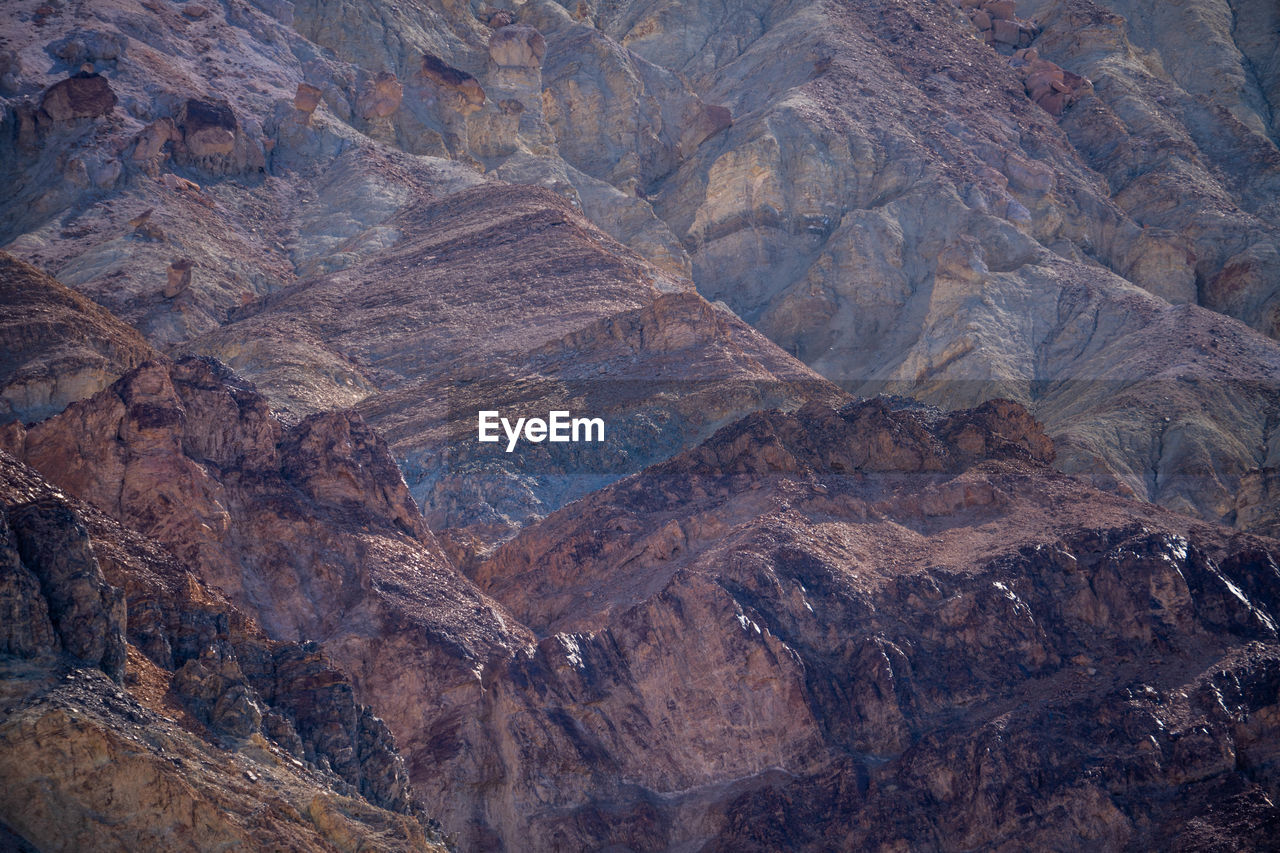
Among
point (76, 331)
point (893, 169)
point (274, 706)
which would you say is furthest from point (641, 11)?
point (274, 706)

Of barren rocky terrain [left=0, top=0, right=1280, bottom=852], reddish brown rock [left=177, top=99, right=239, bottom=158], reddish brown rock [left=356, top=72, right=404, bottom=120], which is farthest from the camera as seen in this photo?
reddish brown rock [left=356, top=72, right=404, bottom=120]

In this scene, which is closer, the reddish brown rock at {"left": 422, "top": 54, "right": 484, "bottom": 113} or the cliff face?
the cliff face

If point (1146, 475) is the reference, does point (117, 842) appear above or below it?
above

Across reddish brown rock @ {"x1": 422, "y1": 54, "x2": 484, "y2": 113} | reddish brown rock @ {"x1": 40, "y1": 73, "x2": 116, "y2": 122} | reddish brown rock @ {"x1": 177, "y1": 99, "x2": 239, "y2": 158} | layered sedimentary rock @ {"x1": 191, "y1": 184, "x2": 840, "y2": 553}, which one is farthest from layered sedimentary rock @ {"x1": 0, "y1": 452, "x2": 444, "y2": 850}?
reddish brown rock @ {"x1": 422, "y1": 54, "x2": 484, "y2": 113}

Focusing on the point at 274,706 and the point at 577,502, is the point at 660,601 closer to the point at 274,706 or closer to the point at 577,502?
the point at 577,502

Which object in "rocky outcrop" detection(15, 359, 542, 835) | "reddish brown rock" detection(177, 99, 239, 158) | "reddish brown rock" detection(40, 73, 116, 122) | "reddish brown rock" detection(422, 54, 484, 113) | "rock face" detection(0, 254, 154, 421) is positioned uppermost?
"rocky outcrop" detection(15, 359, 542, 835)

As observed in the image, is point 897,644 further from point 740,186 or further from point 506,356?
point 740,186
